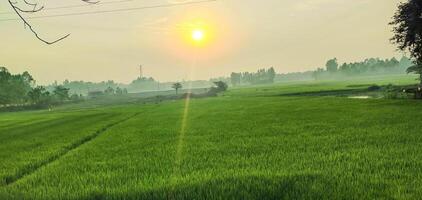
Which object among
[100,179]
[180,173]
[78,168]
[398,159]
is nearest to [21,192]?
[100,179]

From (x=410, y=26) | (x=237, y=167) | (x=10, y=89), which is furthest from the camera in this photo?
(x=10, y=89)

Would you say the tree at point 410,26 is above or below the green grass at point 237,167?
above

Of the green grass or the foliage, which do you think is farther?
the foliage

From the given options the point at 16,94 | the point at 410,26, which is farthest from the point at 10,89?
the point at 410,26

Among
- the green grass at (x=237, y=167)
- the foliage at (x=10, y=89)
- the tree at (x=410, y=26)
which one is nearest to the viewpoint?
the green grass at (x=237, y=167)

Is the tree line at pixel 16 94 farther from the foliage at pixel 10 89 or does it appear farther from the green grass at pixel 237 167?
the green grass at pixel 237 167

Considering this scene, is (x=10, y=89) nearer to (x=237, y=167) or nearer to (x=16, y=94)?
(x=16, y=94)

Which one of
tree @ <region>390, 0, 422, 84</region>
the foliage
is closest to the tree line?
the foliage

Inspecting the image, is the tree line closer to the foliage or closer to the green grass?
the foliage

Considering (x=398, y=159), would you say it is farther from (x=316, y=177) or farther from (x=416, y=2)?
(x=416, y=2)

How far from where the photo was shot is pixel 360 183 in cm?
748

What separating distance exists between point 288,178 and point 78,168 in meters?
6.19

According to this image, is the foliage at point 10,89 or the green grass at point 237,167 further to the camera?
the foliage at point 10,89

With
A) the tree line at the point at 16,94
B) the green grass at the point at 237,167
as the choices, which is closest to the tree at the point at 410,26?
the green grass at the point at 237,167
